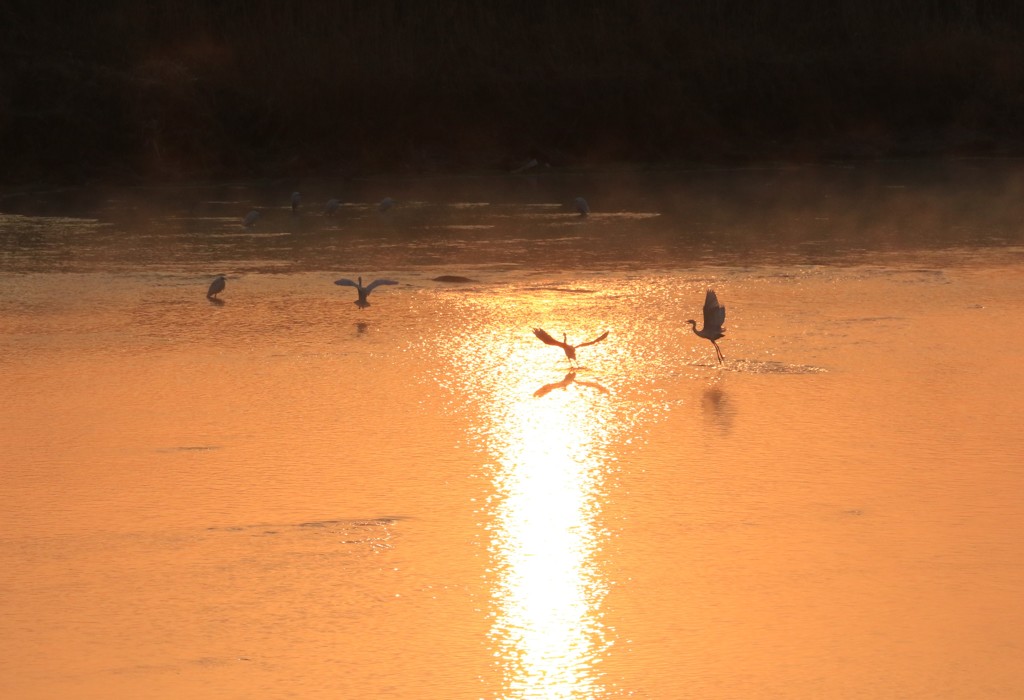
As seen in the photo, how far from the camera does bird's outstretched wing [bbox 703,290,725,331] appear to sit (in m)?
6.05

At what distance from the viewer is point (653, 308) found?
7.55m

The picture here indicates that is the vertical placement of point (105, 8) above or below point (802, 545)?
above

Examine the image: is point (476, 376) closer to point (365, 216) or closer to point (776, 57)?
point (365, 216)

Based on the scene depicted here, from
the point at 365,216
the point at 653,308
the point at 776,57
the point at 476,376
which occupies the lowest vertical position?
the point at 476,376

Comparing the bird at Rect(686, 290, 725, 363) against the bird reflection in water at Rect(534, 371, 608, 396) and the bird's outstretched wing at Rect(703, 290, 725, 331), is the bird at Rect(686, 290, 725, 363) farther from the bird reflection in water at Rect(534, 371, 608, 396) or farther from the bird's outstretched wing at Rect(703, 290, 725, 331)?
the bird reflection in water at Rect(534, 371, 608, 396)

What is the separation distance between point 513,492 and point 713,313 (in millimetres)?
1963

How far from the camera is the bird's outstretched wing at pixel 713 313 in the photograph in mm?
6047

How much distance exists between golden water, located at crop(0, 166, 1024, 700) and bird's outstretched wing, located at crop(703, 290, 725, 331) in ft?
0.59

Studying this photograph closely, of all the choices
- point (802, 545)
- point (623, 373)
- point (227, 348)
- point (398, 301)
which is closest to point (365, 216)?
point (398, 301)

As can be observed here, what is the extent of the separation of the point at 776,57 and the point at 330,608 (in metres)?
19.6

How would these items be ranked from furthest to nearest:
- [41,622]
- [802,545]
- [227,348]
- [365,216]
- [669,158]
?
[669,158], [365,216], [227,348], [802,545], [41,622]

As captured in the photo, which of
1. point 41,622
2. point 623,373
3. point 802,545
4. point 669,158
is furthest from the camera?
point 669,158

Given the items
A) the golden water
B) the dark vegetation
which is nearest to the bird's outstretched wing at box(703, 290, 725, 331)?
the golden water

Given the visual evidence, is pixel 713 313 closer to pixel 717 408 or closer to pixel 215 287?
pixel 717 408
